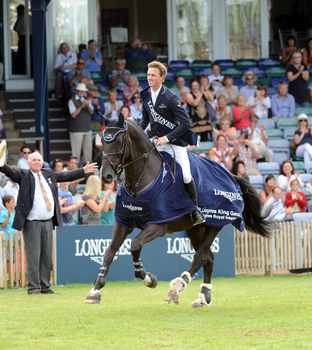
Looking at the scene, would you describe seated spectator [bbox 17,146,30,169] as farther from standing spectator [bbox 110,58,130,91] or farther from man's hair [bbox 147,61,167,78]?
man's hair [bbox 147,61,167,78]

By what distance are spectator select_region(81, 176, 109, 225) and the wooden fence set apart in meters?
2.79

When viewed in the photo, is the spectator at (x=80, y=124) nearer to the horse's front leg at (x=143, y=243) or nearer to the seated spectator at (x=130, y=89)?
the seated spectator at (x=130, y=89)

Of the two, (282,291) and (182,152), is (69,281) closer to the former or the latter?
(282,291)

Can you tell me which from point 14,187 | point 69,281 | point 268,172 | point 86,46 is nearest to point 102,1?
point 86,46

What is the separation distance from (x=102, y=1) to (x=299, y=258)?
13.5 meters

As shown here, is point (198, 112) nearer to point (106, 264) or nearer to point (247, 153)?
point (247, 153)

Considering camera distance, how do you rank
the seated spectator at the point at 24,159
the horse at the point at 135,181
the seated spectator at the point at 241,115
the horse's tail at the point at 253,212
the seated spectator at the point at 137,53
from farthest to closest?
the seated spectator at the point at 137,53 < the seated spectator at the point at 241,115 < the seated spectator at the point at 24,159 < the horse's tail at the point at 253,212 < the horse at the point at 135,181

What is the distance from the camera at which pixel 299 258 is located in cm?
1219

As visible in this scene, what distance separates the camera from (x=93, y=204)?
36.3 feet

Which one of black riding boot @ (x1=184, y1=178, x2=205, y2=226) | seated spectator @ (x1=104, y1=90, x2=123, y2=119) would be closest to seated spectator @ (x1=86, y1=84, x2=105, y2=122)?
seated spectator @ (x1=104, y1=90, x2=123, y2=119)

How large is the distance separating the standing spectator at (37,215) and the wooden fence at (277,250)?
4.13 m

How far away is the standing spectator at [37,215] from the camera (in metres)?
9.08

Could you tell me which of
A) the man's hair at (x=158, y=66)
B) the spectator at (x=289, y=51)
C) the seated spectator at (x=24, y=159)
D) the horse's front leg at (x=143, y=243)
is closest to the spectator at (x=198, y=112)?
the seated spectator at (x=24, y=159)

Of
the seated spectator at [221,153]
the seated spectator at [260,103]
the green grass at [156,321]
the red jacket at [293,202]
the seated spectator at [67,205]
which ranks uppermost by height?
the seated spectator at [260,103]
